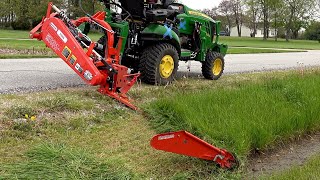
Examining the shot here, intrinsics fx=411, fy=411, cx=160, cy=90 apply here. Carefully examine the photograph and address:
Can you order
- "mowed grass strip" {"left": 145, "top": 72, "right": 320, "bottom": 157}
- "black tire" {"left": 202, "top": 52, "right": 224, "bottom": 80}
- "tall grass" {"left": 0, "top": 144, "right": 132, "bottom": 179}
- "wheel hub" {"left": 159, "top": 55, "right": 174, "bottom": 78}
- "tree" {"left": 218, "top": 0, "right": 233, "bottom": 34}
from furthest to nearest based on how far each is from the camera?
"tree" {"left": 218, "top": 0, "right": 233, "bottom": 34} < "black tire" {"left": 202, "top": 52, "right": 224, "bottom": 80} < "wheel hub" {"left": 159, "top": 55, "right": 174, "bottom": 78} < "mowed grass strip" {"left": 145, "top": 72, "right": 320, "bottom": 157} < "tall grass" {"left": 0, "top": 144, "right": 132, "bottom": 179}

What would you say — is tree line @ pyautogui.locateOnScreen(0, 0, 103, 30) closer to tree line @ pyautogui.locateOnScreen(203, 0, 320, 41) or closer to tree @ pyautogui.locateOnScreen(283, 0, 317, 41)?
tree line @ pyautogui.locateOnScreen(203, 0, 320, 41)

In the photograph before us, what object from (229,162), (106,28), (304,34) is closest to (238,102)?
(229,162)

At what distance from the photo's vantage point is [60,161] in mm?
3717

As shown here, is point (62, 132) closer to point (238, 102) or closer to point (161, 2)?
point (238, 102)

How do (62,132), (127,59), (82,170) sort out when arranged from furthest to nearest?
1. (127,59)
2. (62,132)
3. (82,170)

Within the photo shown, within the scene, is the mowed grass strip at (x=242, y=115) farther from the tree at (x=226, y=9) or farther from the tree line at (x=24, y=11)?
the tree at (x=226, y=9)

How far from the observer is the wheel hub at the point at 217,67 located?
925 centimetres

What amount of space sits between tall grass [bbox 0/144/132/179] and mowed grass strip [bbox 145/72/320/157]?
1.32 m

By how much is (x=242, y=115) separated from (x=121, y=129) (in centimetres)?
154

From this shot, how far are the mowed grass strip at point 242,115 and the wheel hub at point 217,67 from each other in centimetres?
247

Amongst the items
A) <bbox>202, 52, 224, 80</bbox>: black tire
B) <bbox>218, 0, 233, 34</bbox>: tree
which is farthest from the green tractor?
<bbox>218, 0, 233, 34</bbox>: tree

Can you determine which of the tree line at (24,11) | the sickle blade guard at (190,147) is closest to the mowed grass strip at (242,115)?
the sickle blade guard at (190,147)

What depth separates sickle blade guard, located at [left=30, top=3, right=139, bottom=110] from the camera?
215 inches

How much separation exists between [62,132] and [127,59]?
130 inches
